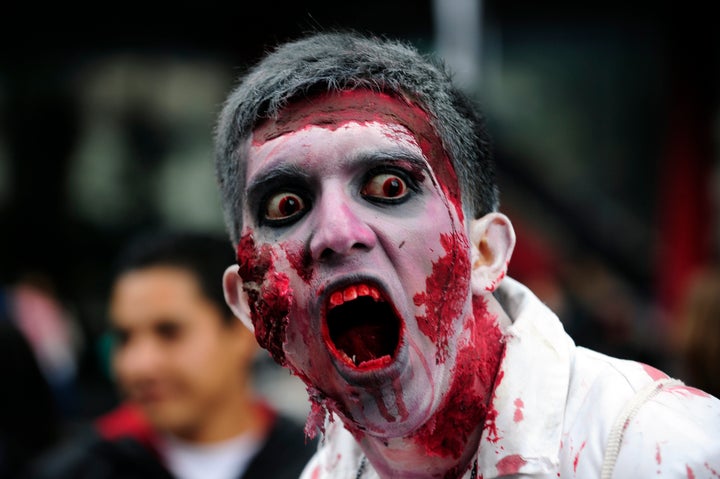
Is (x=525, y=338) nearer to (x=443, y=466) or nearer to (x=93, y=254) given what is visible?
(x=443, y=466)

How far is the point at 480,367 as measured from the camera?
2.16 metres

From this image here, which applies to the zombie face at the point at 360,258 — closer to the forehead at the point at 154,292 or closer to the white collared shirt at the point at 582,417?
the white collared shirt at the point at 582,417

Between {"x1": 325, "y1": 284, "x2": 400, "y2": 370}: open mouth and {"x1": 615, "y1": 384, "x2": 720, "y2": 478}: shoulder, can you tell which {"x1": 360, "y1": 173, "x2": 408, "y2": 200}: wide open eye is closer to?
{"x1": 325, "y1": 284, "x2": 400, "y2": 370}: open mouth

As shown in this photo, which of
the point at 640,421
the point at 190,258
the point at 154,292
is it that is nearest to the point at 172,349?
the point at 154,292

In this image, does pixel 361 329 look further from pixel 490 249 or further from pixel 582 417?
pixel 582 417

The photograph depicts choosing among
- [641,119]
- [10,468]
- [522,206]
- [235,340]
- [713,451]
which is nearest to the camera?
[713,451]

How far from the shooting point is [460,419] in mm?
2137

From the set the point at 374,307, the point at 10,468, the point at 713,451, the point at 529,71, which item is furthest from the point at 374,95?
the point at 529,71

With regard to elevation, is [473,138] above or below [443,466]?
above

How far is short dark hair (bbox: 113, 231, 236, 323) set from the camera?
13.3 feet

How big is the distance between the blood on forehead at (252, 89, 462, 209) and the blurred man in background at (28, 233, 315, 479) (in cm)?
192

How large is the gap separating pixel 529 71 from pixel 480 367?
1169 cm

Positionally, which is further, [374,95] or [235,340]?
[235,340]

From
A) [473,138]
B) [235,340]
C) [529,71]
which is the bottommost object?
[529,71]
